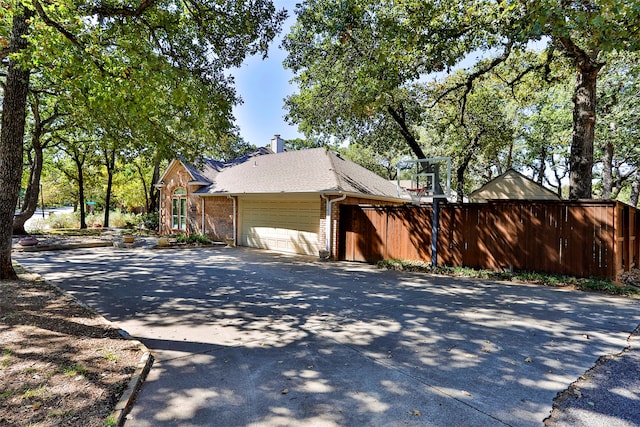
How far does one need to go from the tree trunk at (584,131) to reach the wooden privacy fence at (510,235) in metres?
1.17

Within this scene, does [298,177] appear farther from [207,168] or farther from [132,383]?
[132,383]

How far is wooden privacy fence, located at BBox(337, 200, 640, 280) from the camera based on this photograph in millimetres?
7832

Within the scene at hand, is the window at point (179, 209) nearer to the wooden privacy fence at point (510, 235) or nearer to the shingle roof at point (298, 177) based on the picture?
the shingle roof at point (298, 177)

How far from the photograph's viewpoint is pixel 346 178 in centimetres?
1338

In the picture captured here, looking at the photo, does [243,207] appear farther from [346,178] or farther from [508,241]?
[508,241]

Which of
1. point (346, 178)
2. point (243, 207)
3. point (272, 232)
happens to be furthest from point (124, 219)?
point (346, 178)

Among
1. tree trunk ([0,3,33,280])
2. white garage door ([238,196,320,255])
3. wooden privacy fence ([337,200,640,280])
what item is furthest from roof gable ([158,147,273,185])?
tree trunk ([0,3,33,280])

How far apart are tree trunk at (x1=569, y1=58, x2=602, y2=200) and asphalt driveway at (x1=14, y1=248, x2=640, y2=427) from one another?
3.73 metres

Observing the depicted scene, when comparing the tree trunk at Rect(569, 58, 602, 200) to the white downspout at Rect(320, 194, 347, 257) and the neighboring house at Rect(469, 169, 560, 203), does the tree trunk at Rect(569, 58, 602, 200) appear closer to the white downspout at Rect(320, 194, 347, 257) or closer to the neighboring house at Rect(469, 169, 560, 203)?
the white downspout at Rect(320, 194, 347, 257)

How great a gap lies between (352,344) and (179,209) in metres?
17.5

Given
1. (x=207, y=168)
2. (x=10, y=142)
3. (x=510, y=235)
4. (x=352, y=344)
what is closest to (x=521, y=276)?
(x=510, y=235)

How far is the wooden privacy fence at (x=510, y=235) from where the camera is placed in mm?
7832

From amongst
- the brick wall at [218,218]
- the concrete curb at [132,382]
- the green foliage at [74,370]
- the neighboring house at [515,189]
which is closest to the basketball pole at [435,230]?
the concrete curb at [132,382]

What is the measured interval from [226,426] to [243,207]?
45.2 ft
